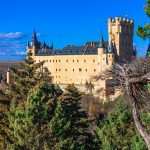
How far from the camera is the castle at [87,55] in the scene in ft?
298

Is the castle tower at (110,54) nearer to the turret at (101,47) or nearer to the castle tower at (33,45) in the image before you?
the turret at (101,47)

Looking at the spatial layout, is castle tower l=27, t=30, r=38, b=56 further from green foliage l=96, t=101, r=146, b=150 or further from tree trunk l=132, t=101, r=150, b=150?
tree trunk l=132, t=101, r=150, b=150

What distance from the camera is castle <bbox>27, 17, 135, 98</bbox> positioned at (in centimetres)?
9069

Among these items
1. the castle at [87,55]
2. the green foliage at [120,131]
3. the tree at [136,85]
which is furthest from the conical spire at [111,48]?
the tree at [136,85]

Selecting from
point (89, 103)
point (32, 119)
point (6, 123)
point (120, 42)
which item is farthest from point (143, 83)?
point (120, 42)

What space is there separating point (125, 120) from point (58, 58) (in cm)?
8401

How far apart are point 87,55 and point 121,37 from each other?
7.96 m

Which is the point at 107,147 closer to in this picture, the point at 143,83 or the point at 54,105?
the point at 54,105

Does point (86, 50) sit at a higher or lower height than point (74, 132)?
higher

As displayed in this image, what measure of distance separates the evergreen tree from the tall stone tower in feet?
228

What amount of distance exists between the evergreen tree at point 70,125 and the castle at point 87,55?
2534 inches

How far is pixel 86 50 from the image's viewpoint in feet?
313

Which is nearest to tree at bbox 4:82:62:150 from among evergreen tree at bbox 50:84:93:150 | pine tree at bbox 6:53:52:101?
evergreen tree at bbox 50:84:93:150

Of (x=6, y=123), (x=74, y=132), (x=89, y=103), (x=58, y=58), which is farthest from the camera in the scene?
(x=58, y=58)
